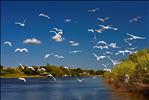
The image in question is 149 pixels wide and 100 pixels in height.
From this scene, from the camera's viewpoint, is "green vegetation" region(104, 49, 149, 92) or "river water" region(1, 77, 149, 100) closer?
"river water" region(1, 77, 149, 100)

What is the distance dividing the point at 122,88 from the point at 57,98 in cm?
1288

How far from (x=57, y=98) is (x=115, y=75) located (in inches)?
592

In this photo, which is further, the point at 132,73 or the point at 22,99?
the point at 132,73

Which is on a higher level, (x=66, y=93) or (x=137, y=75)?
(x=137, y=75)

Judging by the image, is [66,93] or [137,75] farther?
[66,93]

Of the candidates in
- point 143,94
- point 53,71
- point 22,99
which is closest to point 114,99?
point 143,94

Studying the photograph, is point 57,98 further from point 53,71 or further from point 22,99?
point 53,71

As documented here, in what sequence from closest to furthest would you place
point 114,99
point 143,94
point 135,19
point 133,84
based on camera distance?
point 135,19 → point 114,99 → point 143,94 → point 133,84

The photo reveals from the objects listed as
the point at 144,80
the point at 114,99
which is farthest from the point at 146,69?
the point at 114,99

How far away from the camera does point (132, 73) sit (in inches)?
1841

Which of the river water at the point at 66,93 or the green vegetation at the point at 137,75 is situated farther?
the green vegetation at the point at 137,75

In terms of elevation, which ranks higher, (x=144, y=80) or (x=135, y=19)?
(x=135, y=19)

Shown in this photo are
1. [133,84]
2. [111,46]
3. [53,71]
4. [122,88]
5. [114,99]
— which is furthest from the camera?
[53,71]

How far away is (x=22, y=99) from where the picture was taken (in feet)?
131
